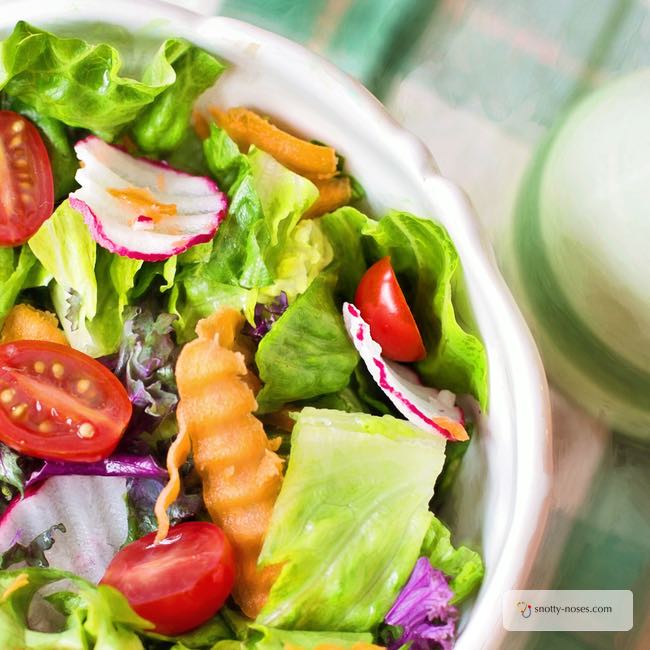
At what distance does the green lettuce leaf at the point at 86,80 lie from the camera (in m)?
0.97

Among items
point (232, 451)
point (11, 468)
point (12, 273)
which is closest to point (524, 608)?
point (232, 451)

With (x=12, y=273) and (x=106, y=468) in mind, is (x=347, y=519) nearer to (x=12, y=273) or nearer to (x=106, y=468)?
(x=106, y=468)

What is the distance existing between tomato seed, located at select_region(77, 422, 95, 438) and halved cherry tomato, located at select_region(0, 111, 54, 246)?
23cm

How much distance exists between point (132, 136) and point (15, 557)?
1.60ft

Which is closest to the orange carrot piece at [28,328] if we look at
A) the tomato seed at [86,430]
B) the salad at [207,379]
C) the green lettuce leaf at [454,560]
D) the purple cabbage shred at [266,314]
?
the salad at [207,379]

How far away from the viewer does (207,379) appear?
0.96 metres

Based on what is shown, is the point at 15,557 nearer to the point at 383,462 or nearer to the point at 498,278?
the point at 383,462

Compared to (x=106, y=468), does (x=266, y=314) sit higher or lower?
higher

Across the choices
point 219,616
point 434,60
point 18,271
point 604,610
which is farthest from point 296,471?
point 434,60

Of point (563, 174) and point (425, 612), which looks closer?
point (425, 612)

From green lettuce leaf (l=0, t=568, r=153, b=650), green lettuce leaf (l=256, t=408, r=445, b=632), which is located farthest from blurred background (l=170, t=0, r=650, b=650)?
green lettuce leaf (l=0, t=568, r=153, b=650)

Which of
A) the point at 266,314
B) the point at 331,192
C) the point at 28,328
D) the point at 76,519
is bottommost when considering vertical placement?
the point at 76,519

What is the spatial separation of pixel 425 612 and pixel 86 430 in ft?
1.30

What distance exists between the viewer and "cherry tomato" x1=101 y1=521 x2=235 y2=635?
0.93m
